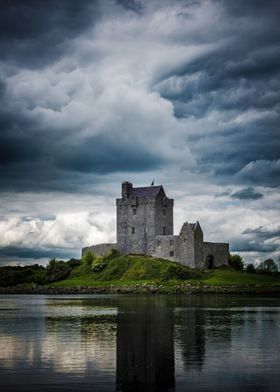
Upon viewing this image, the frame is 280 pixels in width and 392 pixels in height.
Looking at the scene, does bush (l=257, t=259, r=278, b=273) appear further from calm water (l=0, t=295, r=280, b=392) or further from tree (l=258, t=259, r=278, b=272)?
calm water (l=0, t=295, r=280, b=392)

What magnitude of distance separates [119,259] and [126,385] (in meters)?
82.8

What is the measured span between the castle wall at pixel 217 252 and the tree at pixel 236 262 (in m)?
4.11

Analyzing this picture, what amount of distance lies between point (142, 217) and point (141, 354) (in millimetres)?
78623

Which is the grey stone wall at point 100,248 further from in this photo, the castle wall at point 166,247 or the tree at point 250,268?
the tree at point 250,268

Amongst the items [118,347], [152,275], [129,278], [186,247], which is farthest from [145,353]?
[186,247]

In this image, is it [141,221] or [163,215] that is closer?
[141,221]

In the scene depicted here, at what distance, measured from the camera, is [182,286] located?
273 feet

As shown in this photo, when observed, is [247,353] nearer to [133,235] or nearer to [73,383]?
[73,383]

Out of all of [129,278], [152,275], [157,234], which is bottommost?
[129,278]

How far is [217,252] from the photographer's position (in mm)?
100312

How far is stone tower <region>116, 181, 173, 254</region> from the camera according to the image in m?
102

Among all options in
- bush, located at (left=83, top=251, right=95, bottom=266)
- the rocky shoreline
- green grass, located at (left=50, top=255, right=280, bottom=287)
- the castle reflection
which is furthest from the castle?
the castle reflection

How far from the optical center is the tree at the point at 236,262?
346 feet

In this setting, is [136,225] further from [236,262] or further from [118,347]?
[118,347]
